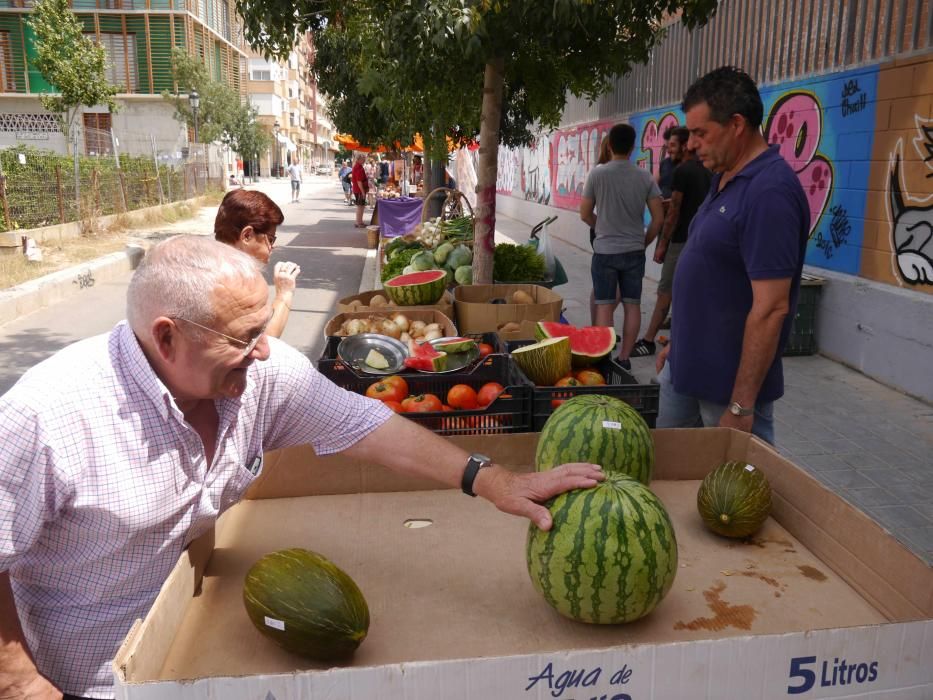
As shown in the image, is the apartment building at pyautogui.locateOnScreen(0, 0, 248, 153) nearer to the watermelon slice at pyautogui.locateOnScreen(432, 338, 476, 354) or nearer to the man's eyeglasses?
the watermelon slice at pyautogui.locateOnScreen(432, 338, 476, 354)

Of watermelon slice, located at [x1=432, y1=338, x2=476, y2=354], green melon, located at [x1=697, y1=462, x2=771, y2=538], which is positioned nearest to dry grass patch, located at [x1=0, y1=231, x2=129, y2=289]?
watermelon slice, located at [x1=432, y1=338, x2=476, y2=354]

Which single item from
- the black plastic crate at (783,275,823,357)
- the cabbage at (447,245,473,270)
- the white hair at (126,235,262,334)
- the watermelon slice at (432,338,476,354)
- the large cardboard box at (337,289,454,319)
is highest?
the white hair at (126,235,262,334)

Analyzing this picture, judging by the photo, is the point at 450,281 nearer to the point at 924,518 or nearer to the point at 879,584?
the point at 924,518

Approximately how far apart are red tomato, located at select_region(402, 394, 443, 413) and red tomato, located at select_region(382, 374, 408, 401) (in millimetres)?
107

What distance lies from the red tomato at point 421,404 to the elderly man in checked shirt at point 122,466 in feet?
3.53

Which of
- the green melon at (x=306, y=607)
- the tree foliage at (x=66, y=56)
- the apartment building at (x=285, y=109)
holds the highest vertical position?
the apartment building at (x=285, y=109)

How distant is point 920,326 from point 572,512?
6323 millimetres

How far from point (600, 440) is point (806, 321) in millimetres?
6961

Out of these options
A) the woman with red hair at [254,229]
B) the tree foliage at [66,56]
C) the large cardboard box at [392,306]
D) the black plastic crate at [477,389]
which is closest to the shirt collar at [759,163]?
the black plastic crate at [477,389]

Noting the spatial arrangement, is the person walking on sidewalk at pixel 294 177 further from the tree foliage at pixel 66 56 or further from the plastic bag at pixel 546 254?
the plastic bag at pixel 546 254

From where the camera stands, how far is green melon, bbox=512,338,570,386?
11.1 ft

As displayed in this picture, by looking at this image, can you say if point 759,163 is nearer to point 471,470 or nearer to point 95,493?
point 471,470

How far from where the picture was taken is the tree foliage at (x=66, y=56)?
23.0m

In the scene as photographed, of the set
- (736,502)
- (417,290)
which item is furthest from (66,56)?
(736,502)
